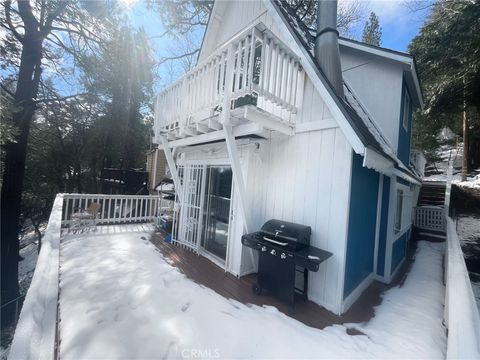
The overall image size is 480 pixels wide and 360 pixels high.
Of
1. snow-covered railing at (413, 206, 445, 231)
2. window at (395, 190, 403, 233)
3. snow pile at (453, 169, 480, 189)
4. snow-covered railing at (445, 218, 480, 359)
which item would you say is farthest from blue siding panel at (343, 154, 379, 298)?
snow pile at (453, 169, 480, 189)

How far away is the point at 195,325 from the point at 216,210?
8.29 ft

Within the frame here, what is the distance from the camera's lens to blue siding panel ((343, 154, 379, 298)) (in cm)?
328

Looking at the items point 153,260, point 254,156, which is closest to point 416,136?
point 254,156

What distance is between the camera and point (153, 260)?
4.39 m

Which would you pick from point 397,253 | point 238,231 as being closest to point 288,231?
point 238,231

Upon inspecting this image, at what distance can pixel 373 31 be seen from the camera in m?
18.7

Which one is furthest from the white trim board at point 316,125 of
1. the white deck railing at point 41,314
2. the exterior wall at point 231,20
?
the white deck railing at point 41,314

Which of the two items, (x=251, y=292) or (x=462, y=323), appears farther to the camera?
(x=251, y=292)

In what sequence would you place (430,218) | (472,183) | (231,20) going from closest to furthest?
(231,20), (430,218), (472,183)

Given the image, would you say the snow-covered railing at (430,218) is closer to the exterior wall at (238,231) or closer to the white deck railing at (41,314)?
the exterior wall at (238,231)

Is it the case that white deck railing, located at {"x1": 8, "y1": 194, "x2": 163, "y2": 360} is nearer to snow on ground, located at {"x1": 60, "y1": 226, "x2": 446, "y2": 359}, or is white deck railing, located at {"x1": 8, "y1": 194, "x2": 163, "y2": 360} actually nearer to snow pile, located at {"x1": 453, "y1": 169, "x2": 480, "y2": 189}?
snow on ground, located at {"x1": 60, "y1": 226, "x2": 446, "y2": 359}

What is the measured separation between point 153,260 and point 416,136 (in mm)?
18014

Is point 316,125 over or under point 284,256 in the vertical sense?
over

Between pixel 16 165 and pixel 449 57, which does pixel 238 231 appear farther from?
pixel 449 57
